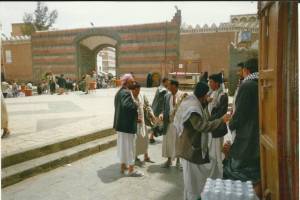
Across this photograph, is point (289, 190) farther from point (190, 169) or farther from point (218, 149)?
point (218, 149)

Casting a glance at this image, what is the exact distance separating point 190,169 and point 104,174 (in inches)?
75.9

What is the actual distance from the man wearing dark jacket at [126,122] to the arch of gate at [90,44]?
2269cm

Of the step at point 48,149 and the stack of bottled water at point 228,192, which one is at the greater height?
the stack of bottled water at point 228,192

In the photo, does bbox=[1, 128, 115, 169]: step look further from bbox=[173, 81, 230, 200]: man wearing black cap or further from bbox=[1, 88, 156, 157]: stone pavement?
bbox=[173, 81, 230, 200]: man wearing black cap

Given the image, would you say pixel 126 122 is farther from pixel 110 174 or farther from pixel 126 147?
pixel 110 174

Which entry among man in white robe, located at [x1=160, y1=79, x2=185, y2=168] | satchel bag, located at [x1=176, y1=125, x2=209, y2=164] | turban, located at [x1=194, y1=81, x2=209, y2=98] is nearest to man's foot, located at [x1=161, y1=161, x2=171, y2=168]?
man in white robe, located at [x1=160, y1=79, x2=185, y2=168]

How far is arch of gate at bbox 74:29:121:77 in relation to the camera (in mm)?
27047

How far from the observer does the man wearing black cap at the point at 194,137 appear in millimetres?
3396

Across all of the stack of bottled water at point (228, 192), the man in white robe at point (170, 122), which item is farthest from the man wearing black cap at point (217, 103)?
the stack of bottled water at point (228, 192)

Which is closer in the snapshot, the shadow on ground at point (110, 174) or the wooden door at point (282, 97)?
the wooden door at point (282, 97)

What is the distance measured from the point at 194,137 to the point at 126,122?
150 cm

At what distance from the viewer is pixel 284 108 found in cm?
245

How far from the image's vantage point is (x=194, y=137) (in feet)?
11.5

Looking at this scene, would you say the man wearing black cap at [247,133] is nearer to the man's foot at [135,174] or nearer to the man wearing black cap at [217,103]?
the man wearing black cap at [217,103]
